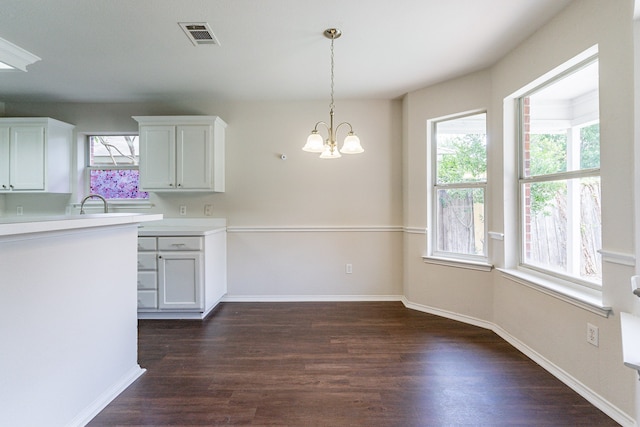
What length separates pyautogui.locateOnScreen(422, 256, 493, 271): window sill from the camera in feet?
9.23

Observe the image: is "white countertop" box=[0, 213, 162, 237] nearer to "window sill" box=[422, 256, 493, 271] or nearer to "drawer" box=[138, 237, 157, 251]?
"drawer" box=[138, 237, 157, 251]

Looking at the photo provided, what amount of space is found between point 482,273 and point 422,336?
0.88 metres

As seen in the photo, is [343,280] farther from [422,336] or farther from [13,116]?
[13,116]

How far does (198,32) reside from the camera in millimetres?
2180

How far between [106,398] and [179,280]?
1.36 metres

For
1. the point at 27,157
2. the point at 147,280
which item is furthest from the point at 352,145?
the point at 27,157

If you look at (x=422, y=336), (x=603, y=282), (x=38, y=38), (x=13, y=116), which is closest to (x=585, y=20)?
(x=603, y=282)

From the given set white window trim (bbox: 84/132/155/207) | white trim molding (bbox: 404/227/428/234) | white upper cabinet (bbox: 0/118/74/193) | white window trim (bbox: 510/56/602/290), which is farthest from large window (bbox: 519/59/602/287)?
white upper cabinet (bbox: 0/118/74/193)

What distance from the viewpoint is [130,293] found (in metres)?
2.00

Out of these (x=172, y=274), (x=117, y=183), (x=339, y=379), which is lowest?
(x=339, y=379)

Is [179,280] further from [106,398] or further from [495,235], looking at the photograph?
[495,235]

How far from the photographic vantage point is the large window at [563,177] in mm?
1904

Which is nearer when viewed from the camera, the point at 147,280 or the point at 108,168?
the point at 147,280

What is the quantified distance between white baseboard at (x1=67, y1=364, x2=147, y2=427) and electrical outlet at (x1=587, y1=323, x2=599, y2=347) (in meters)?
2.96
